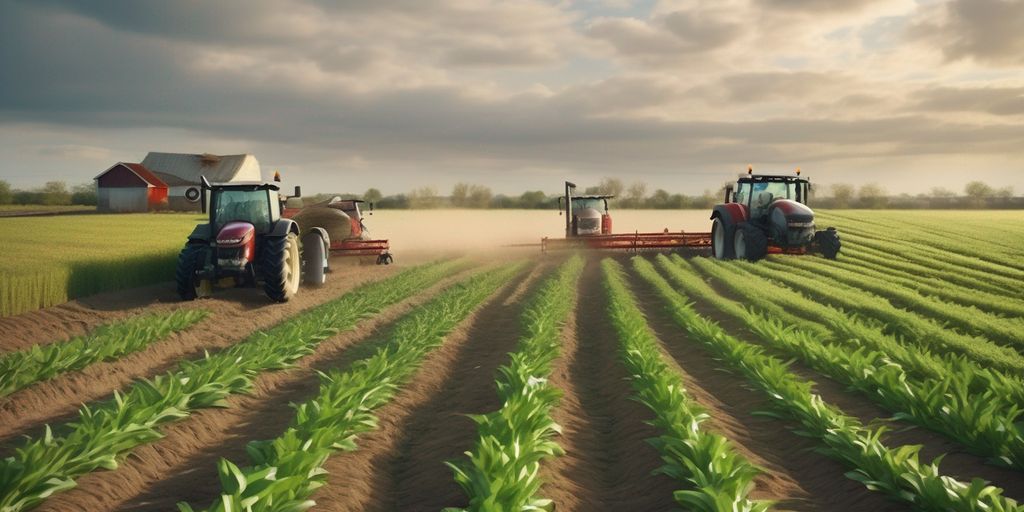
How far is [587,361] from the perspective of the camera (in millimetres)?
10219

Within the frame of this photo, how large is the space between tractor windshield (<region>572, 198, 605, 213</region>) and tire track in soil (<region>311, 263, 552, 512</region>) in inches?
716

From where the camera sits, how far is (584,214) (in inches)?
1129

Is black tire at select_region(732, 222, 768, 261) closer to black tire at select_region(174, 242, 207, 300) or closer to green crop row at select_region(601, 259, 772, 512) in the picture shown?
green crop row at select_region(601, 259, 772, 512)

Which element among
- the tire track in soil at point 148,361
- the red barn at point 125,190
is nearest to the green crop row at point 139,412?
the tire track in soil at point 148,361

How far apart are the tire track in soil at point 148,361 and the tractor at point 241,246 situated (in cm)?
47

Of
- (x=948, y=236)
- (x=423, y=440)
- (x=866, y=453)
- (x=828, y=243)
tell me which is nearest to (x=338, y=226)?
(x=828, y=243)

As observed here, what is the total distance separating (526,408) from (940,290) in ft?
43.2

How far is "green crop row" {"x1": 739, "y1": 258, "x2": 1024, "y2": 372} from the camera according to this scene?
9.41 m

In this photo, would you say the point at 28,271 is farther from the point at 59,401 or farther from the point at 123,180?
the point at 123,180

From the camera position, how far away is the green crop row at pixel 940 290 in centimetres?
1393

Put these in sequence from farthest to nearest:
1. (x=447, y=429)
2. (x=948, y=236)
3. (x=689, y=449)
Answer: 1. (x=948, y=236)
2. (x=447, y=429)
3. (x=689, y=449)

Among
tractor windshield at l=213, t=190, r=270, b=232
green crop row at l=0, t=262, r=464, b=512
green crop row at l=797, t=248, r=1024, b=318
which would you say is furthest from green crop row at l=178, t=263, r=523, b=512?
green crop row at l=797, t=248, r=1024, b=318

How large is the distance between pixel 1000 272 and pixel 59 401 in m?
22.0

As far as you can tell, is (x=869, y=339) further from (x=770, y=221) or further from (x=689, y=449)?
(x=770, y=221)
